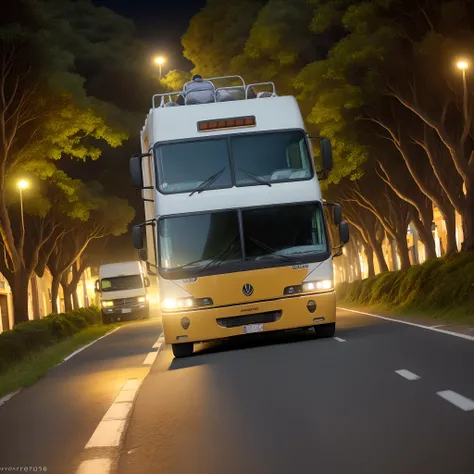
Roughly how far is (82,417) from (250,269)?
21.2 feet

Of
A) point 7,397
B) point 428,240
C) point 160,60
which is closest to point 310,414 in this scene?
point 7,397

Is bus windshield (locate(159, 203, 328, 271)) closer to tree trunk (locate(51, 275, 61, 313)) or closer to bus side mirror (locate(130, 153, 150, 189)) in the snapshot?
bus side mirror (locate(130, 153, 150, 189))

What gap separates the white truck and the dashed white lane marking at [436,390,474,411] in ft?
133

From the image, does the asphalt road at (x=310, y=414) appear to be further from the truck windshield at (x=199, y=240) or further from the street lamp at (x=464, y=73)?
the street lamp at (x=464, y=73)

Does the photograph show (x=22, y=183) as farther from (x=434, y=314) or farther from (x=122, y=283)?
(x=122, y=283)

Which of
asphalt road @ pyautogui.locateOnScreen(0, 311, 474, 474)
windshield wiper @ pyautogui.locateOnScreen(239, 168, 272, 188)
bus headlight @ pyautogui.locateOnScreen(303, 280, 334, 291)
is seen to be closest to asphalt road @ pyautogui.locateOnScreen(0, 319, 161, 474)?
asphalt road @ pyautogui.locateOnScreen(0, 311, 474, 474)

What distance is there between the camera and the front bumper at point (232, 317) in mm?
17375

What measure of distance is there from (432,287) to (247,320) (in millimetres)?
11778

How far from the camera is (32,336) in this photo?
26.3m

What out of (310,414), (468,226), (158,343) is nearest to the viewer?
(310,414)

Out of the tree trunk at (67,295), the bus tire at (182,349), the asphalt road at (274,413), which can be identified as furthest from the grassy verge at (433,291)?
the tree trunk at (67,295)

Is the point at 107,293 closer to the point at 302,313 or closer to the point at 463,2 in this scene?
the point at 463,2

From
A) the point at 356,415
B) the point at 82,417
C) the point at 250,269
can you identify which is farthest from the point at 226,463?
the point at 250,269

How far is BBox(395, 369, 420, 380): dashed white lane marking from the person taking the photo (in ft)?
37.7
